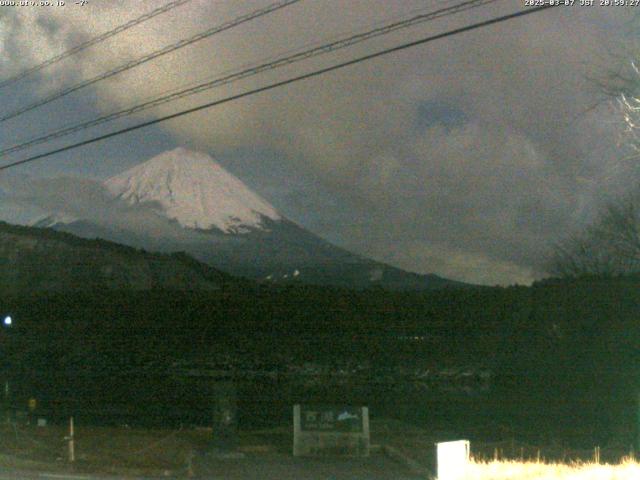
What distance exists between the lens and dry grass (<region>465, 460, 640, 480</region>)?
10977 mm

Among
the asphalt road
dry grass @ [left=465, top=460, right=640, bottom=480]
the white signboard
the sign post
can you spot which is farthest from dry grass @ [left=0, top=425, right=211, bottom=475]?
dry grass @ [left=465, top=460, right=640, bottom=480]

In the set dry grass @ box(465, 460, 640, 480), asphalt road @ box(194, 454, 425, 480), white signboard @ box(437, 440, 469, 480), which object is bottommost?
asphalt road @ box(194, 454, 425, 480)

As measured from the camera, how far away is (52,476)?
12.1 m

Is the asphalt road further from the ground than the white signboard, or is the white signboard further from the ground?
the white signboard

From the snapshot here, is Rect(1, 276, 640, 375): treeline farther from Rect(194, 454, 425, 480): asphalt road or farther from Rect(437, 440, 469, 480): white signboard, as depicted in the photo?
Rect(437, 440, 469, 480): white signboard

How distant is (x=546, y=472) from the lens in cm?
1170

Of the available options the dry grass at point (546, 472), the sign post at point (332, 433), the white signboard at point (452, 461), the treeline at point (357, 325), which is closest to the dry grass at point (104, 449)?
the sign post at point (332, 433)

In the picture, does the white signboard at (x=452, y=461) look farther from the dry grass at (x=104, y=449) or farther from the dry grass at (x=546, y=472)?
the dry grass at (x=104, y=449)

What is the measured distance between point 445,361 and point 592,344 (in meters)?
9.27

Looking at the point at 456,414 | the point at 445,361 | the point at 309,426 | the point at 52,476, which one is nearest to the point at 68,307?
the point at 445,361

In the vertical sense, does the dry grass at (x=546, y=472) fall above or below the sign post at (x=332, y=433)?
above

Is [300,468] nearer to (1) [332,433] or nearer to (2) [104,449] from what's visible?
(1) [332,433]

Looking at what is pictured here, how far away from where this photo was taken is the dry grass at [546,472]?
1098 cm

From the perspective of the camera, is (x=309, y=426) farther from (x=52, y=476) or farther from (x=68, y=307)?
(x=68, y=307)
